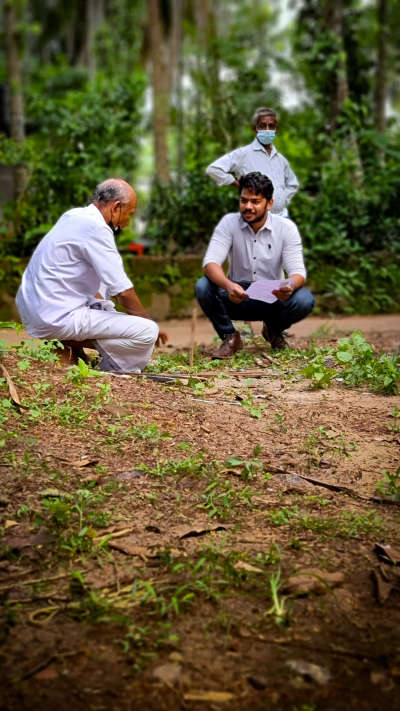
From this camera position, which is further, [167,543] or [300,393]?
[300,393]

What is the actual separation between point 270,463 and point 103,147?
7.25m

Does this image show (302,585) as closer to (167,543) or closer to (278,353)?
(167,543)

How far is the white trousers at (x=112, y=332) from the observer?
5414 millimetres

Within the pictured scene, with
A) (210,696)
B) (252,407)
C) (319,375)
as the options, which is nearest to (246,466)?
(252,407)

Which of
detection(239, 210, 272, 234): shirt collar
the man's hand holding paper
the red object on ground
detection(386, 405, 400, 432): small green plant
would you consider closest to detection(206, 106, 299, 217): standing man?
detection(239, 210, 272, 234): shirt collar

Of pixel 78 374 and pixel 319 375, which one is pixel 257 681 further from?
pixel 319 375

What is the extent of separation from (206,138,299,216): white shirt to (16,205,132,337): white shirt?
8.15 feet

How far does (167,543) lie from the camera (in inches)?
121

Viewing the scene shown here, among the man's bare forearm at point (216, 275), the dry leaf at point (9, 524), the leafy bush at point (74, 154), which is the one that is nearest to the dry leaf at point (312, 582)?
the dry leaf at point (9, 524)

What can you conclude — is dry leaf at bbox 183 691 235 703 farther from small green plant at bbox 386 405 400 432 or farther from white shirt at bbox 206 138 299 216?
white shirt at bbox 206 138 299 216

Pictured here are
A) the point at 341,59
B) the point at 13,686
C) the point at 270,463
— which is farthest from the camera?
the point at 341,59

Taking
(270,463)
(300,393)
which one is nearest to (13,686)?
(270,463)

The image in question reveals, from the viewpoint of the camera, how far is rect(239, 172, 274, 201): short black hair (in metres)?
6.25

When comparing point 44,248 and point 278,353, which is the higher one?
point 44,248
